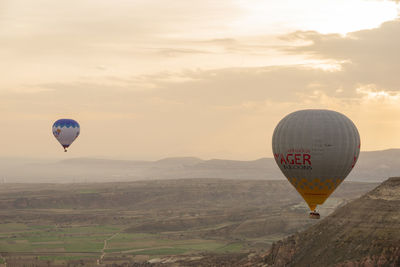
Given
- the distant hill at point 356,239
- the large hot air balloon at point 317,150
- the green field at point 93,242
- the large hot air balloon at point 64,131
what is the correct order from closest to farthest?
the large hot air balloon at point 317,150 < the distant hill at point 356,239 < the large hot air balloon at point 64,131 < the green field at point 93,242

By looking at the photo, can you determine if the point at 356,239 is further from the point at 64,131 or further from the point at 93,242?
the point at 93,242

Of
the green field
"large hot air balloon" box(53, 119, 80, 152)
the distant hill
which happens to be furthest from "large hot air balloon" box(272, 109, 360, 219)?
"large hot air balloon" box(53, 119, 80, 152)

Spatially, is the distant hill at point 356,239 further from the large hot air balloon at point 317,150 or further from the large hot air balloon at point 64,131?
the large hot air balloon at point 64,131

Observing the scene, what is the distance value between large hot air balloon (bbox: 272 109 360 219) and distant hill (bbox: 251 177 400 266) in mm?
12930

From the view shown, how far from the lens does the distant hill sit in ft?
238

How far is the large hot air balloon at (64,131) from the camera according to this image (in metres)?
135

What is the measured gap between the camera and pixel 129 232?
173625 millimetres

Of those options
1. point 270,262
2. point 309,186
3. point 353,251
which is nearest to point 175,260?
point 270,262

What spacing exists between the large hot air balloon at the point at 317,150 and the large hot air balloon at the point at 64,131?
260 feet

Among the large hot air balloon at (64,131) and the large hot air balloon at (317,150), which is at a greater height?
the large hot air balloon at (64,131)

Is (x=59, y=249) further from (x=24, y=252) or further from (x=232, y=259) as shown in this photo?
(x=232, y=259)

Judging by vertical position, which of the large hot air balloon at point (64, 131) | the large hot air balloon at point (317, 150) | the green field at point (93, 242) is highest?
the large hot air balloon at point (64, 131)

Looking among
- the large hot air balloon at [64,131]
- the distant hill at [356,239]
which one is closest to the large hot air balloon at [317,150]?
the distant hill at [356,239]

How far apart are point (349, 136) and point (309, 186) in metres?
6.81
